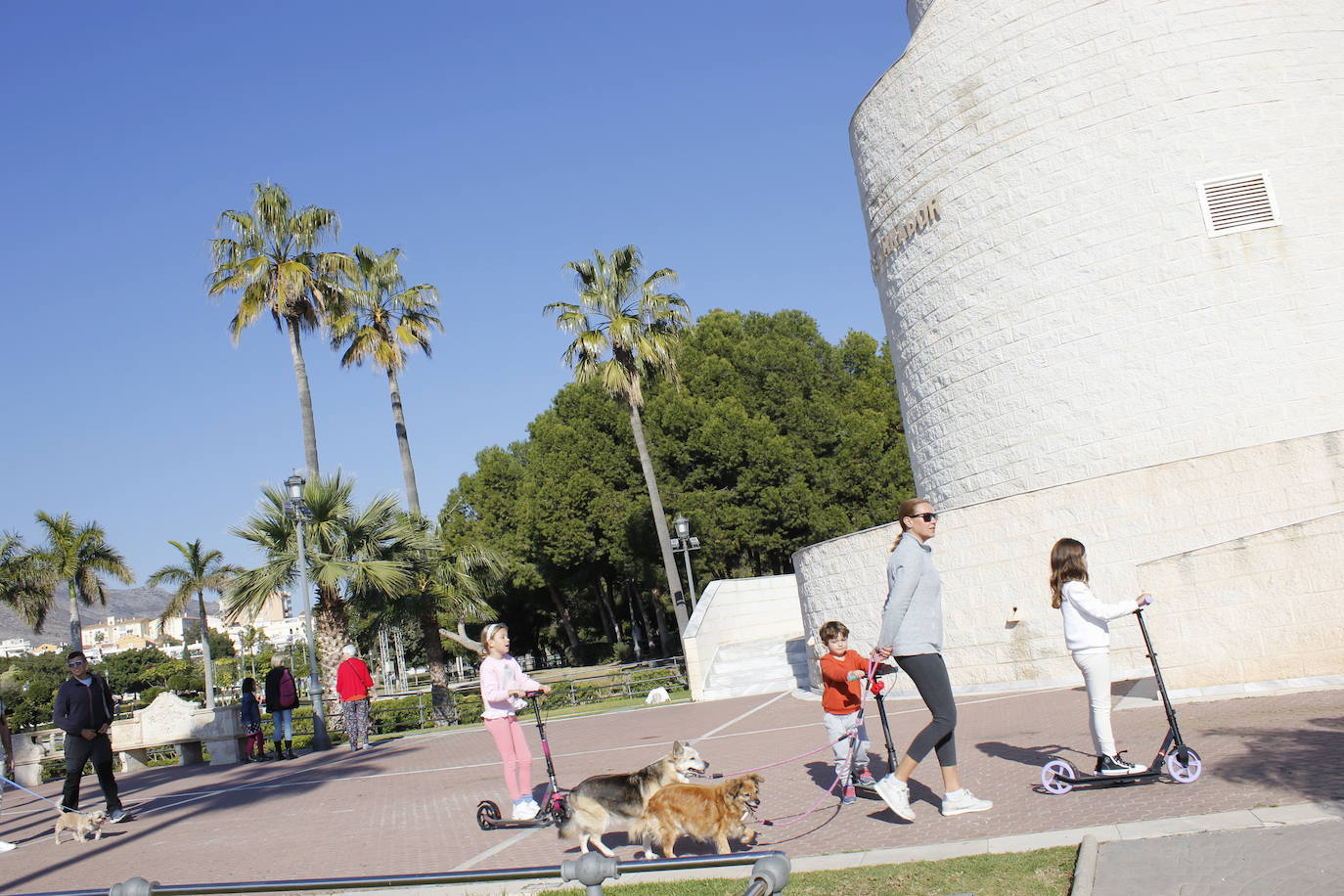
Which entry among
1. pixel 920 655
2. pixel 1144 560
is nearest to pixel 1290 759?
pixel 920 655

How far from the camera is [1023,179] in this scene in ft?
49.4

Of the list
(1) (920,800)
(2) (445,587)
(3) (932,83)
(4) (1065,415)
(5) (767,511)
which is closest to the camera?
(1) (920,800)

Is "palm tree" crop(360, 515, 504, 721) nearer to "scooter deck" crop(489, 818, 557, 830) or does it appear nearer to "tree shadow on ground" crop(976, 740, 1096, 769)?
"scooter deck" crop(489, 818, 557, 830)

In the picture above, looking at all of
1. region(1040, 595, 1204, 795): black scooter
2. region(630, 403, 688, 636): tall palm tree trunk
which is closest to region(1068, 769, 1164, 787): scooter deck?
region(1040, 595, 1204, 795): black scooter

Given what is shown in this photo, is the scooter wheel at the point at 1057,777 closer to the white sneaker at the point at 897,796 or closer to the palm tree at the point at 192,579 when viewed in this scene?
the white sneaker at the point at 897,796

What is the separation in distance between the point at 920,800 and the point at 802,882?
2.02m

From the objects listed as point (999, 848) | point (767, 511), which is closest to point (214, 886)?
point (999, 848)

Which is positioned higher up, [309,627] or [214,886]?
[309,627]

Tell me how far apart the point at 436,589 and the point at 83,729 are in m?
14.0

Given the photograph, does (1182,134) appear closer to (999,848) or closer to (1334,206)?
(1334,206)

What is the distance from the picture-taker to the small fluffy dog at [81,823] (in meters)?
9.89

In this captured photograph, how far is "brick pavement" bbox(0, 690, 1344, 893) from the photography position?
6.22 meters

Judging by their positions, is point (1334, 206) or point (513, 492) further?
point (513, 492)

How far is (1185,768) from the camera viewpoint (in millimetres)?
6297
